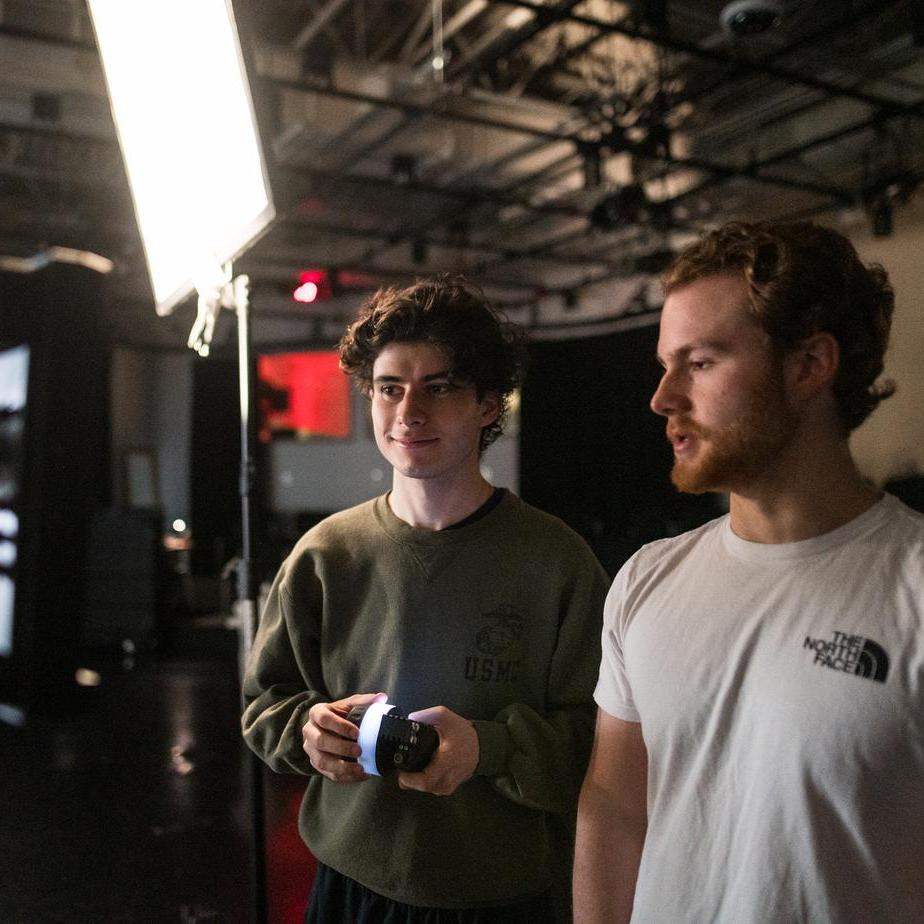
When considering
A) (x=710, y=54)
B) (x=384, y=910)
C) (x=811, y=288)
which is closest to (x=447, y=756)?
(x=384, y=910)

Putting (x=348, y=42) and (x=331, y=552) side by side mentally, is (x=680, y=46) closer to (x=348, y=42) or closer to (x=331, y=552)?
(x=348, y=42)

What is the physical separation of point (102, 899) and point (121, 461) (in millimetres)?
8907

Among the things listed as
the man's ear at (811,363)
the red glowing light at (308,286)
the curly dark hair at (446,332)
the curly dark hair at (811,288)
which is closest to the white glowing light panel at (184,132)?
the curly dark hair at (446,332)

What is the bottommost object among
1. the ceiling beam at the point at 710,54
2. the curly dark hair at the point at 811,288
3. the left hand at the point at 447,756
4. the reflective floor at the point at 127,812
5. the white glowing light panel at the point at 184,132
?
the reflective floor at the point at 127,812

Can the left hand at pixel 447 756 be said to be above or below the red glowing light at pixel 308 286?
below

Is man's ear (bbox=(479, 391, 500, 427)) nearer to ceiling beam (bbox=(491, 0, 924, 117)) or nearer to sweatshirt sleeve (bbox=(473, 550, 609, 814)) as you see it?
sweatshirt sleeve (bbox=(473, 550, 609, 814))

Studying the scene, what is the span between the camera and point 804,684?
3.03 ft

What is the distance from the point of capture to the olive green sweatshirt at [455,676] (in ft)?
4.01

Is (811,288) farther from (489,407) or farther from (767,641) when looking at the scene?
(489,407)

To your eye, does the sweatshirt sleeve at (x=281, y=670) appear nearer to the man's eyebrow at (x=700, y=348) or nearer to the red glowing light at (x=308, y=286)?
the man's eyebrow at (x=700, y=348)

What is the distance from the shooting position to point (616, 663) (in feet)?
3.73

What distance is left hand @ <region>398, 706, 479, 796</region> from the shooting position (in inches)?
43.4

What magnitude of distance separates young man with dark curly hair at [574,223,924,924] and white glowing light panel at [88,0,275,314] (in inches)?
25.5

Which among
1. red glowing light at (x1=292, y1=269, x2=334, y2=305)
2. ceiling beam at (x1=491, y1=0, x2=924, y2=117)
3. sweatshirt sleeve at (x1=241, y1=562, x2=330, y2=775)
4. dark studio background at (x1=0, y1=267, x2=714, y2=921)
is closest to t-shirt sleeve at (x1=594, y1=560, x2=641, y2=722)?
sweatshirt sleeve at (x1=241, y1=562, x2=330, y2=775)
